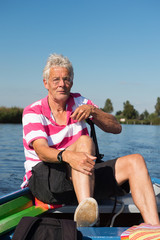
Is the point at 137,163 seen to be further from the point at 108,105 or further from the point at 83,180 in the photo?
the point at 108,105

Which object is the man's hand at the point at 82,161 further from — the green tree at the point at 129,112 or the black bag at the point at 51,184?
the green tree at the point at 129,112

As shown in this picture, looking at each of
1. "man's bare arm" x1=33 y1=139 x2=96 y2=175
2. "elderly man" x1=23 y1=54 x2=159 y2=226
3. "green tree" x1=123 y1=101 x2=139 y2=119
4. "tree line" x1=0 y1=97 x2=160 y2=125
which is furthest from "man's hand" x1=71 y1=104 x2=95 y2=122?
"green tree" x1=123 y1=101 x2=139 y2=119

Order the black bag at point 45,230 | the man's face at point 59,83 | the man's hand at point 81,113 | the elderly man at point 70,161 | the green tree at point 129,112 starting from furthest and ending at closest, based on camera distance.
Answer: the green tree at point 129,112, the man's face at point 59,83, the man's hand at point 81,113, the elderly man at point 70,161, the black bag at point 45,230

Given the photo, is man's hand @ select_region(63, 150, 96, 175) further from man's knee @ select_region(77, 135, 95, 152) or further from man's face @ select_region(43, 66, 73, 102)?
man's face @ select_region(43, 66, 73, 102)

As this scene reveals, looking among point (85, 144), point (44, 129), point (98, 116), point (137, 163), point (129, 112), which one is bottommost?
point (137, 163)

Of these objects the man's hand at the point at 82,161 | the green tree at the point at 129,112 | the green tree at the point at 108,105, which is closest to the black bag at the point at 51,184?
the man's hand at the point at 82,161

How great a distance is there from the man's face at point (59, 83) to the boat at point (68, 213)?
0.84 metres

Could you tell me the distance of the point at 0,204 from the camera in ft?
7.07

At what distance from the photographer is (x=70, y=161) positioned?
1.94 meters

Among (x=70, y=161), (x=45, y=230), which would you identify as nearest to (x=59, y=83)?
(x=70, y=161)

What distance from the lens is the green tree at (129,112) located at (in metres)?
89.9

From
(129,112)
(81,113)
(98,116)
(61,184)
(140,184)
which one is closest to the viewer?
(140,184)

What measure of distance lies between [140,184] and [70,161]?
1.74 feet

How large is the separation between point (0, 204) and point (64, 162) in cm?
57
